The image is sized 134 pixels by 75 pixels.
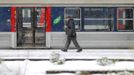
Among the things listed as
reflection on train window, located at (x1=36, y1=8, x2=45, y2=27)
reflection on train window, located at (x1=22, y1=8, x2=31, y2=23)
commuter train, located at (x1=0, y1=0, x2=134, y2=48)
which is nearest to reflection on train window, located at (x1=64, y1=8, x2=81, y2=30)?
commuter train, located at (x1=0, y1=0, x2=134, y2=48)

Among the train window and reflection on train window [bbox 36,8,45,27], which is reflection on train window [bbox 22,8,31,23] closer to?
the train window

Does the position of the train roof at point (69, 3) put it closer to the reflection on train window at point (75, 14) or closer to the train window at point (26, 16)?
the reflection on train window at point (75, 14)

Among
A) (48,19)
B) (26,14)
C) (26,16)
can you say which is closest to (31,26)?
(26,16)

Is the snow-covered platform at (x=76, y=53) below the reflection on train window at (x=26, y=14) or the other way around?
below

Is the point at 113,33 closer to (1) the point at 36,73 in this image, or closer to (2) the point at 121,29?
(2) the point at 121,29

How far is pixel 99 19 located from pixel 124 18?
1.36 m

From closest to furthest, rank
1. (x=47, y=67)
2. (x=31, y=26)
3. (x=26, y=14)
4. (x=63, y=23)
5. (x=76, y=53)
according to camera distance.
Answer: (x=47, y=67), (x=76, y=53), (x=63, y=23), (x=26, y=14), (x=31, y=26)

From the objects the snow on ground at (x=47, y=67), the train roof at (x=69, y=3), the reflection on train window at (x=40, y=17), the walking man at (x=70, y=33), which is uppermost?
the train roof at (x=69, y=3)

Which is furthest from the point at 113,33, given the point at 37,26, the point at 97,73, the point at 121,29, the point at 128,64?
the point at 97,73

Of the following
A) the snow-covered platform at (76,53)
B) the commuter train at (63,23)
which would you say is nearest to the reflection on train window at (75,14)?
the commuter train at (63,23)

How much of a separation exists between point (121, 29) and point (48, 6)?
409cm

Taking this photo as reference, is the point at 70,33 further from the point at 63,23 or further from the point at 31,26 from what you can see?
the point at 31,26

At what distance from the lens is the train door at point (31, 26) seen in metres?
22.6

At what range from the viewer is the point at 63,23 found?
2248 cm
